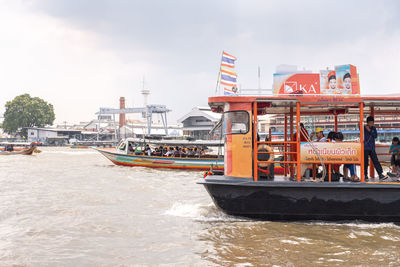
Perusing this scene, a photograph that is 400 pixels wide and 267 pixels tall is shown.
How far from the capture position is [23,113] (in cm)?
8575

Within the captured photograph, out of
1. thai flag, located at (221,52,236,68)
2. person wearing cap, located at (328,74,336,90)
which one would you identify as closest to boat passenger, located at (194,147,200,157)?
thai flag, located at (221,52,236,68)

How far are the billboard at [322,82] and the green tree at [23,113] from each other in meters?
88.3

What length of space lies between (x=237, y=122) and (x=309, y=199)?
87.9 inches

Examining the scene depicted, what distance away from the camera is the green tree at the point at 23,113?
86062mm

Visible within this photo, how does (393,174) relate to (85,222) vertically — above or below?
above

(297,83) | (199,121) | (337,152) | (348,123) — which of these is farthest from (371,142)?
(199,121)

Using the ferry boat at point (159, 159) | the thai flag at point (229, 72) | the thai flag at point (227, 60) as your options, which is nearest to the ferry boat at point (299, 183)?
the thai flag at point (229, 72)

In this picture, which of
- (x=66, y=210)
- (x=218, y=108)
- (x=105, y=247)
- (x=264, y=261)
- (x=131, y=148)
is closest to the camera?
(x=264, y=261)

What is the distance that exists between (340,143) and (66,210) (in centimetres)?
729

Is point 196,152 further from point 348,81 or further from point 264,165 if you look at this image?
point 348,81

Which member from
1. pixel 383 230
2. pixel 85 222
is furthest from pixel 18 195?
pixel 383 230

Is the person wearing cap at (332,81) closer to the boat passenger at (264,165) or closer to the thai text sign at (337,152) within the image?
the thai text sign at (337,152)

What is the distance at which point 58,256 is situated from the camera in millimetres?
6215

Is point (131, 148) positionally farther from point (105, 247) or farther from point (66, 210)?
point (105, 247)
